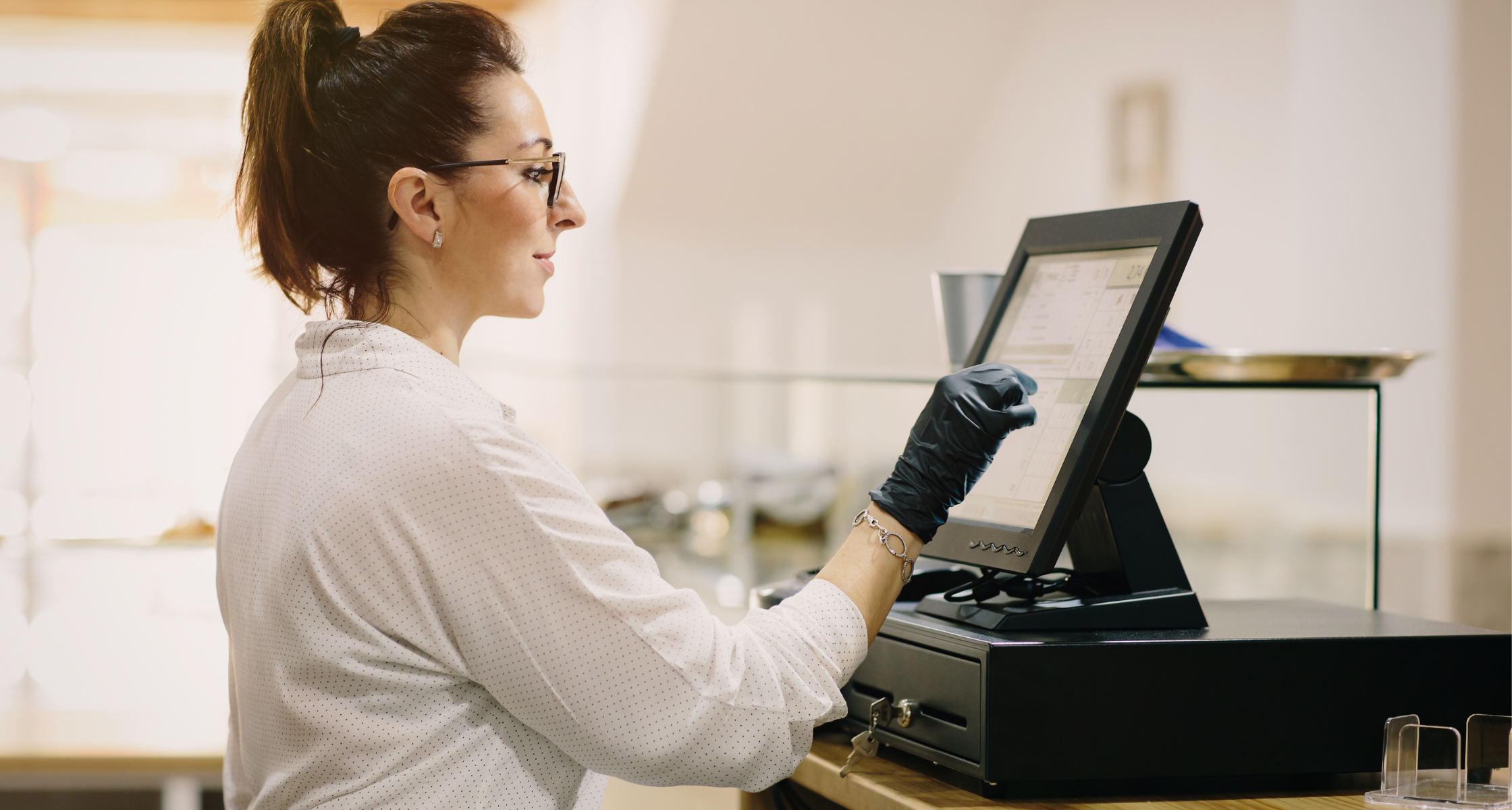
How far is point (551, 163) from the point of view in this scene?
3.22 feet

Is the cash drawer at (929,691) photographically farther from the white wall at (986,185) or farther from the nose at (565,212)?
the white wall at (986,185)

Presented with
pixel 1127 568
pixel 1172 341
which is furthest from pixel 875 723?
pixel 1172 341

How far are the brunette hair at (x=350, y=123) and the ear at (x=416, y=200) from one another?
0.01 metres

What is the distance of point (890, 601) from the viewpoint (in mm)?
950

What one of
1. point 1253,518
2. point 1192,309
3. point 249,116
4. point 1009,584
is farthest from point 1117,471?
point 1192,309

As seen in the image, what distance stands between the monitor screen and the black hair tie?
0.57m

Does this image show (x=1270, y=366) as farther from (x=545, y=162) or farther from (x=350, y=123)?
(x=350, y=123)

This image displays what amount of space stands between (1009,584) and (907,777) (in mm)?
164

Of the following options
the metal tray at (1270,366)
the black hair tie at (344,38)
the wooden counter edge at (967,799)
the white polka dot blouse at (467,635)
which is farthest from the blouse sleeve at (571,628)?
the metal tray at (1270,366)

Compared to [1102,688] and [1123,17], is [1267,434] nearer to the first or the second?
[1102,688]

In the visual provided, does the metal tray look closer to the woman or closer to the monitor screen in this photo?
the monitor screen

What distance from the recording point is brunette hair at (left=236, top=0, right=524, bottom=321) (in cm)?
94

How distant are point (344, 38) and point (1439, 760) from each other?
92 cm

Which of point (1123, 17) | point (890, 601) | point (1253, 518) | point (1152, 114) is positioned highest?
point (1123, 17)
